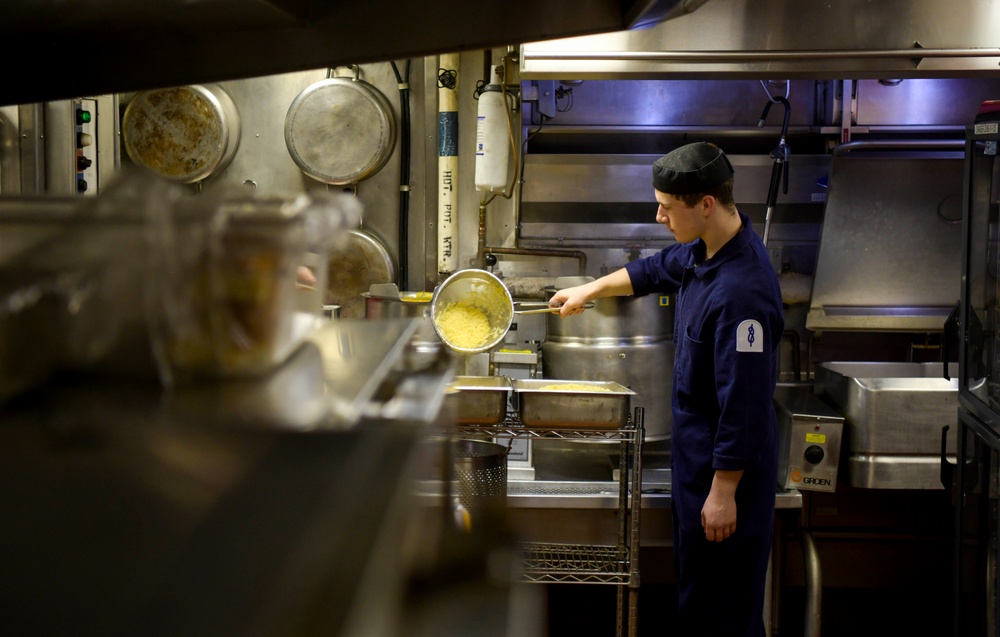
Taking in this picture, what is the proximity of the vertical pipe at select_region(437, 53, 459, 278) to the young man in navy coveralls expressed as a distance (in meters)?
1.27

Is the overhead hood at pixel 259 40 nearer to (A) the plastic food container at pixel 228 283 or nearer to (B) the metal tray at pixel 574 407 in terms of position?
(A) the plastic food container at pixel 228 283

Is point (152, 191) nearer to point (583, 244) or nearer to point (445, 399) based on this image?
point (445, 399)

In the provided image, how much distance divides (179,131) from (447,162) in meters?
1.13

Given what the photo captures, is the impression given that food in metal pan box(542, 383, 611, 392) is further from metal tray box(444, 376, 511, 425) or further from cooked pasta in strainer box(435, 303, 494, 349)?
cooked pasta in strainer box(435, 303, 494, 349)

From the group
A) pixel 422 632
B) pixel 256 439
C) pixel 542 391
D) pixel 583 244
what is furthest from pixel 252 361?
pixel 583 244

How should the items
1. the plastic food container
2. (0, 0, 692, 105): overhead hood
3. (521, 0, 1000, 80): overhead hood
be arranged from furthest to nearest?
(521, 0, 1000, 80): overhead hood → (0, 0, 692, 105): overhead hood → the plastic food container

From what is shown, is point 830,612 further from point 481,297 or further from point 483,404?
point 481,297

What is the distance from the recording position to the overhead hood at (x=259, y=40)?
31.5 inches

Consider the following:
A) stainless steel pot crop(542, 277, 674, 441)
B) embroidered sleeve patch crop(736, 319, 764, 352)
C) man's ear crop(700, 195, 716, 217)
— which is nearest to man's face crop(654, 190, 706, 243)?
man's ear crop(700, 195, 716, 217)

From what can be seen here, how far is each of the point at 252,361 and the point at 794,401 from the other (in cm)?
285

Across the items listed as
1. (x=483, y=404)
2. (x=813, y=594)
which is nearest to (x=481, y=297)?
(x=483, y=404)

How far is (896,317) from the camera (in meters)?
3.29

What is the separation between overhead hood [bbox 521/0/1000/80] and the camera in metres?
2.64

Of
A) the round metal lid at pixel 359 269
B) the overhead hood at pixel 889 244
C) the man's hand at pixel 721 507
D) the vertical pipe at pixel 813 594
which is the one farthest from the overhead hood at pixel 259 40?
the round metal lid at pixel 359 269
